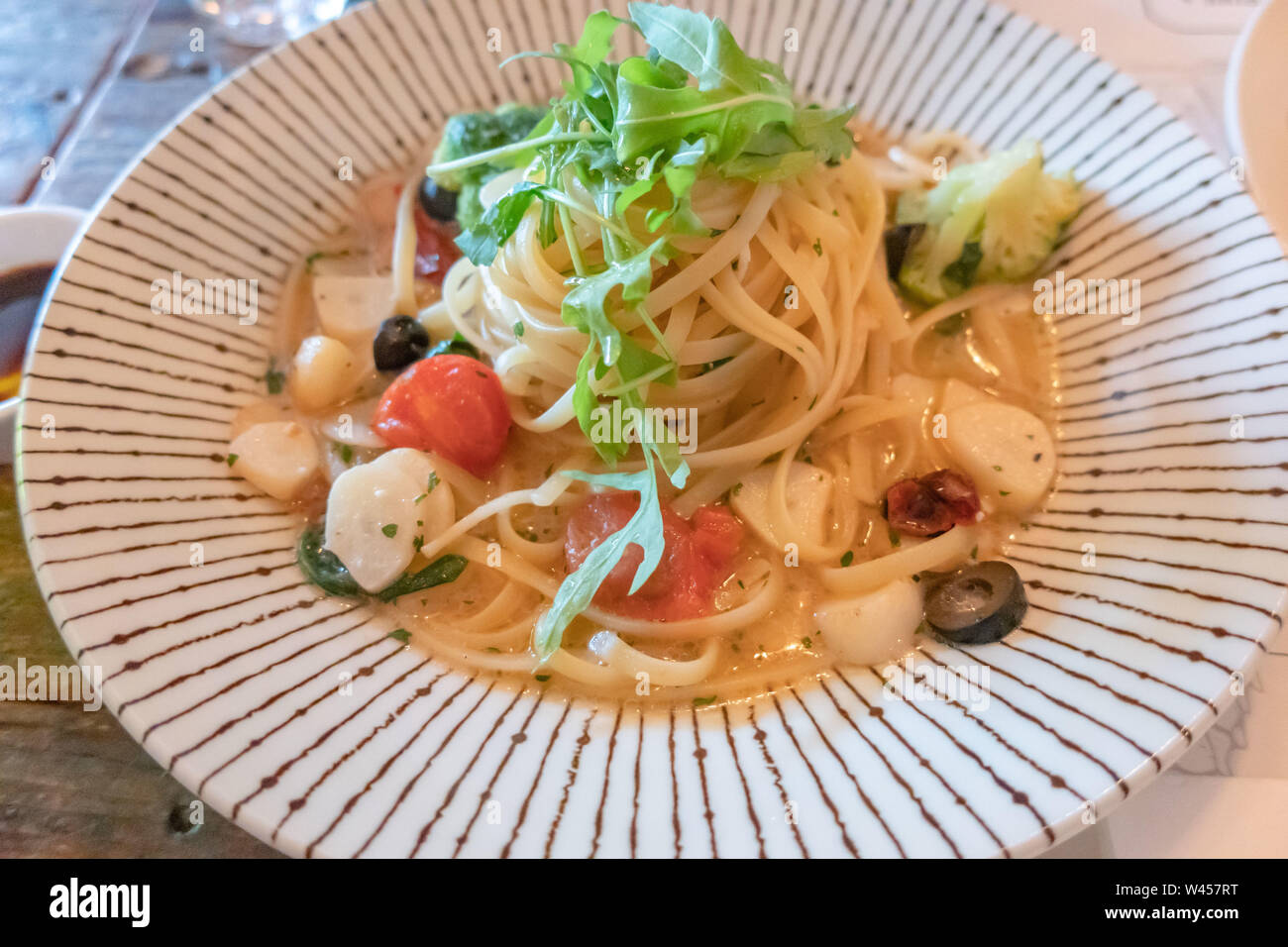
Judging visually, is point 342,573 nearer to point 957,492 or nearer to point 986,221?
point 957,492

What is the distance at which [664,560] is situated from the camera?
8.71 feet

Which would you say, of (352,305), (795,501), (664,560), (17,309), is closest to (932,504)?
(795,501)

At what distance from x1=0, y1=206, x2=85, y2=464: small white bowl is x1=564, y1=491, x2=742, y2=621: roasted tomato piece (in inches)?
99.3

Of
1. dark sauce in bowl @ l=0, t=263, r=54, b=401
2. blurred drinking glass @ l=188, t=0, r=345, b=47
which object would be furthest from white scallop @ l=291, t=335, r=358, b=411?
blurred drinking glass @ l=188, t=0, r=345, b=47

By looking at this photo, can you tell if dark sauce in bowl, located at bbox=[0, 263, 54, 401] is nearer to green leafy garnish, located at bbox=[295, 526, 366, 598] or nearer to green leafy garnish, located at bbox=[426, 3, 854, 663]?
green leafy garnish, located at bbox=[295, 526, 366, 598]

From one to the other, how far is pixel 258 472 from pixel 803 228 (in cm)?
207

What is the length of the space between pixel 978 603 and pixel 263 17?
15.9 ft

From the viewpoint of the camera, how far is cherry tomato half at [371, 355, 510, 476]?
112 inches

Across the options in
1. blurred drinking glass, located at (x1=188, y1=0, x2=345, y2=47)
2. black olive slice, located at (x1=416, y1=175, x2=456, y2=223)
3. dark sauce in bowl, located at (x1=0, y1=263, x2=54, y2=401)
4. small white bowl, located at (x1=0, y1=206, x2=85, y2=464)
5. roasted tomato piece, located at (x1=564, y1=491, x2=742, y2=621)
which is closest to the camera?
roasted tomato piece, located at (x1=564, y1=491, x2=742, y2=621)

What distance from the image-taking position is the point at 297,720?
2.11 m

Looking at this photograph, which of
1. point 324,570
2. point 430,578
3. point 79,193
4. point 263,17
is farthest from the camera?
point 263,17

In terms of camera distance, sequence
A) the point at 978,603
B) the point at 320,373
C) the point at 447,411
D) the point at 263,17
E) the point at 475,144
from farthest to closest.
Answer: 1. the point at 263,17
2. the point at 475,144
3. the point at 320,373
4. the point at 447,411
5. the point at 978,603

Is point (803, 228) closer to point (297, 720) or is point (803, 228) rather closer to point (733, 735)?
point (733, 735)

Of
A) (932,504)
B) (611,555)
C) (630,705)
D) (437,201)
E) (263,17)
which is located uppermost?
(263,17)
